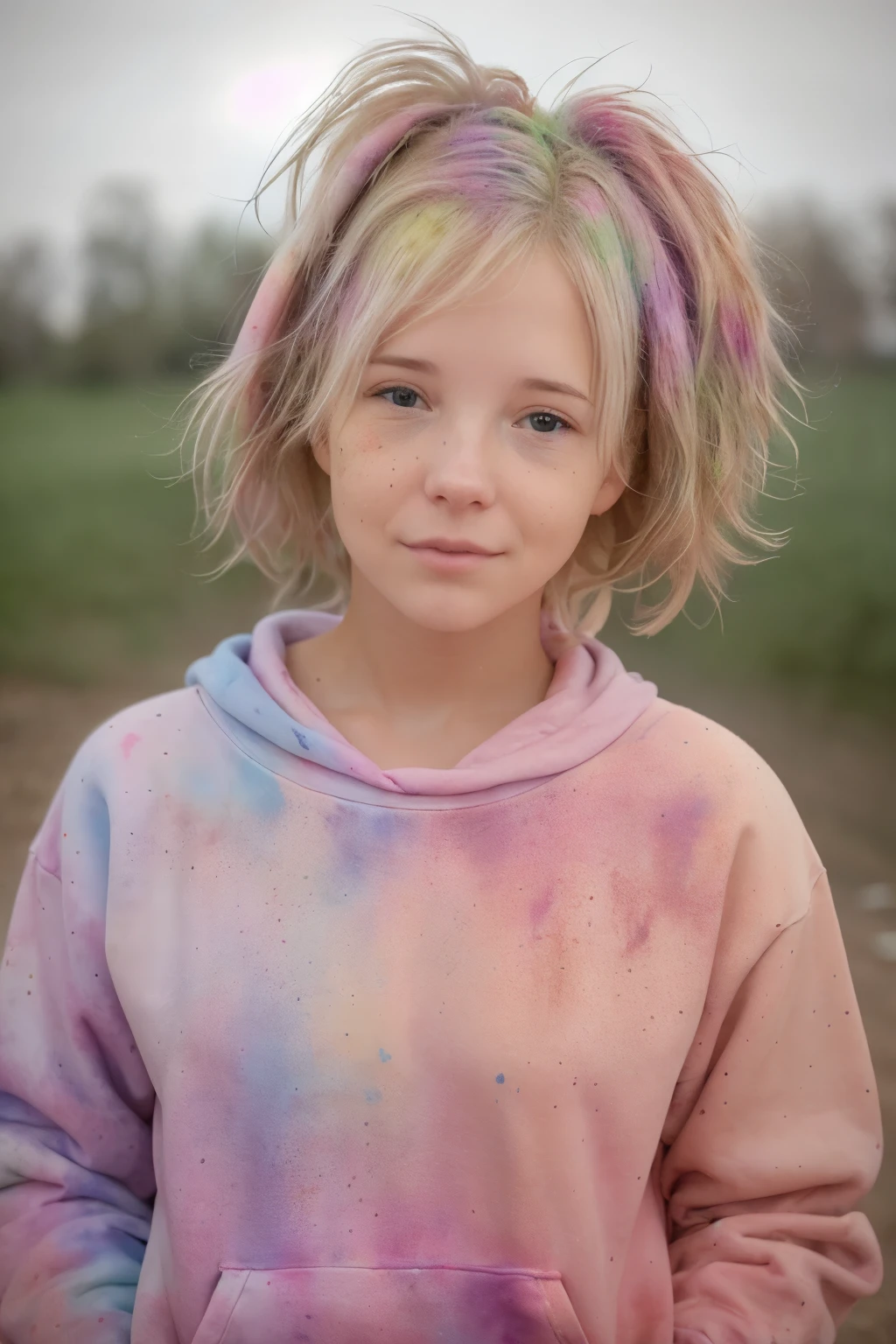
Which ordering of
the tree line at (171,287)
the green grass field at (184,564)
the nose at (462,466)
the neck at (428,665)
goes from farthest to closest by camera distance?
the green grass field at (184,564) → the tree line at (171,287) → the neck at (428,665) → the nose at (462,466)

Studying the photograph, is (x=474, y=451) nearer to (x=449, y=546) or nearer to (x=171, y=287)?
(x=449, y=546)

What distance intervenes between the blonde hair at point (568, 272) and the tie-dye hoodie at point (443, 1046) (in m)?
0.17

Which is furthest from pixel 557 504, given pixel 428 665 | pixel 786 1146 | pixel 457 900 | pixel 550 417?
pixel 786 1146

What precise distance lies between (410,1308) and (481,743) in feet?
1.19

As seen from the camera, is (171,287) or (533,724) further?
(171,287)

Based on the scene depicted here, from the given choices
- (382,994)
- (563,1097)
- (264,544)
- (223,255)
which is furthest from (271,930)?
(223,255)

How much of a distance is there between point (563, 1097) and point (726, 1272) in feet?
0.55

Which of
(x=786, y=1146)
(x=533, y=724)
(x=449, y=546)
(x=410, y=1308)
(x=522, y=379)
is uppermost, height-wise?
(x=522, y=379)

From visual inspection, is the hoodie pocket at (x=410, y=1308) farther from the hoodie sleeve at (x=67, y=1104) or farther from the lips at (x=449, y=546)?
the lips at (x=449, y=546)

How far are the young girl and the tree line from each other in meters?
0.68

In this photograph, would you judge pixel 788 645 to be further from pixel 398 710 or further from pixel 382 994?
pixel 382 994

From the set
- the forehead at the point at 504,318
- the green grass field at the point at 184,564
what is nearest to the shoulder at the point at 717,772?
the forehead at the point at 504,318

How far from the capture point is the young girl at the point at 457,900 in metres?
0.75

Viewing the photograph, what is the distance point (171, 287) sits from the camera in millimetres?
1651
